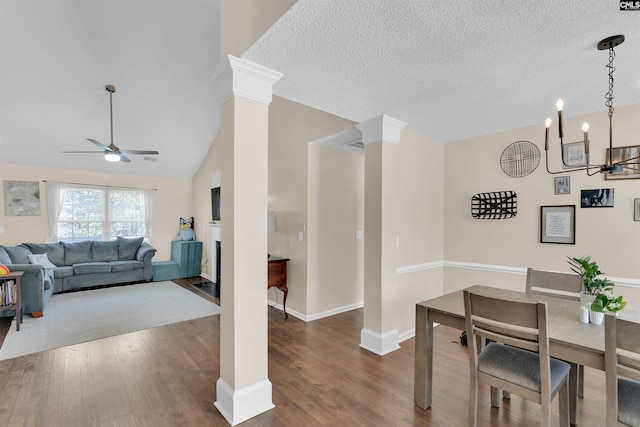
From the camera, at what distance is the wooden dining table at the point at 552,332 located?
143 centimetres

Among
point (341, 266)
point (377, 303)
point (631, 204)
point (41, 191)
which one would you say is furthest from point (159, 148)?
point (631, 204)

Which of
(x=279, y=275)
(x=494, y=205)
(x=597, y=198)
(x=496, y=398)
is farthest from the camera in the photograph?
(x=279, y=275)

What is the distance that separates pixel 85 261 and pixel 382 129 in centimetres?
640

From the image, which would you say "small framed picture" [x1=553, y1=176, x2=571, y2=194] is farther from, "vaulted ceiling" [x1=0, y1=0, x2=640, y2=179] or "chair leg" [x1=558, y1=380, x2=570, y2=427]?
"chair leg" [x1=558, y1=380, x2=570, y2=427]

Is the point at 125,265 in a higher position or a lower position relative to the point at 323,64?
lower

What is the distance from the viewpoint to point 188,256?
6699 mm

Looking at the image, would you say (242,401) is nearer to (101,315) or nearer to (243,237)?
(243,237)

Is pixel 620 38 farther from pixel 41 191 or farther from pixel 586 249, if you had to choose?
pixel 41 191

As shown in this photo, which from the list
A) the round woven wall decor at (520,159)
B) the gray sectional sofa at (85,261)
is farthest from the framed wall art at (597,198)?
the gray sectional sofa at (85,261)

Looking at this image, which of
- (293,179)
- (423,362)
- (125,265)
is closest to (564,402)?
(423,362)

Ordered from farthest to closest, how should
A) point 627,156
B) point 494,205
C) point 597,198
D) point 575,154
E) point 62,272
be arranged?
point 62,272 < point 494,205 < point 575,154 < point 597,198 < point 627,156

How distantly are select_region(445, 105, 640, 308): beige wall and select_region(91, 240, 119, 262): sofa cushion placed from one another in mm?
6511

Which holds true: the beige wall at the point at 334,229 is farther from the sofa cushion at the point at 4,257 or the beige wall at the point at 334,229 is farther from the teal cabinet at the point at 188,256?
the sofa cushion at the point at 4,257

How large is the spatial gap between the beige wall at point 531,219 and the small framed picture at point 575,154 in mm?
60
